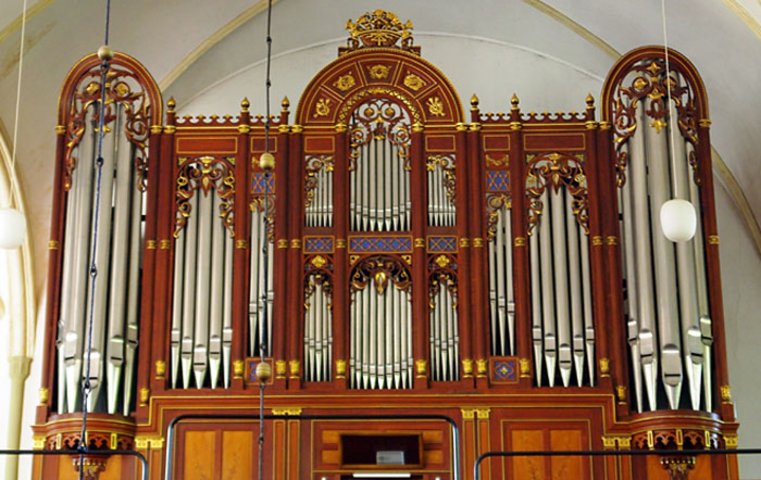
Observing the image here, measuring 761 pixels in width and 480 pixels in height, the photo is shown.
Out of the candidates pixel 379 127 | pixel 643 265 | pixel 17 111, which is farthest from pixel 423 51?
pixel 643 265

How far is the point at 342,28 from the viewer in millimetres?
19875

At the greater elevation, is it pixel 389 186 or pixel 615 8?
pixel 615 8

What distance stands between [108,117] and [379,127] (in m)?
3.06

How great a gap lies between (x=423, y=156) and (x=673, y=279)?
3063mm

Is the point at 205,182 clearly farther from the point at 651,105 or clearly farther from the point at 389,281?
the point at 651,105

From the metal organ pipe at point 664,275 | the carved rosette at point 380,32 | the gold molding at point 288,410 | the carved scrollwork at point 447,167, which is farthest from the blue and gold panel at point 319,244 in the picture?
the metal organ pipe at point 664,275

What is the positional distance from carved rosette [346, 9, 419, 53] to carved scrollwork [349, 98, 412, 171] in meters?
0.67

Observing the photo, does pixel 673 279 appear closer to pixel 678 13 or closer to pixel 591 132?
pixel 591 132

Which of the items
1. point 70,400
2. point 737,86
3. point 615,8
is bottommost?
point 70,400

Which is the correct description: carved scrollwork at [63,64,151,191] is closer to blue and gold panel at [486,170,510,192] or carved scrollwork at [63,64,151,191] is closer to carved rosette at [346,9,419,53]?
carved rosette at [346,9,419,53]

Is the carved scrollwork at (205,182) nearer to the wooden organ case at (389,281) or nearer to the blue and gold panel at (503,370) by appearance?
the wooden organ case at (389,281)

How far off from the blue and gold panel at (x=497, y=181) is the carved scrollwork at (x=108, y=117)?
3830mm

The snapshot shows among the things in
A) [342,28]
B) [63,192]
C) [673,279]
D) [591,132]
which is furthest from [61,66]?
[673,279]

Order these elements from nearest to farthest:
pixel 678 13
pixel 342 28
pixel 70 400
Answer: pixel 70 400 < pixel 678 13 < pixel 342 28
